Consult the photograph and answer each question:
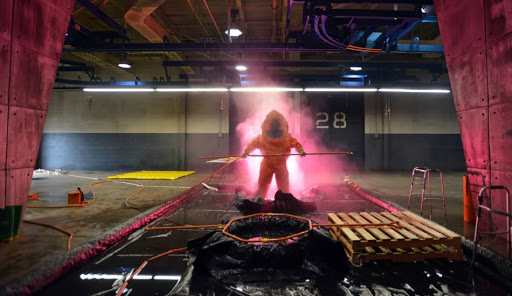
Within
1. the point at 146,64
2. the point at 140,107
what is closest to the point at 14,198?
the point at 140,107

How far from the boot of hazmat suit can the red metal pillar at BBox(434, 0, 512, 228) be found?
3.21 meters

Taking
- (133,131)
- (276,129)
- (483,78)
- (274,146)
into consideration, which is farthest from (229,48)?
(133,131)

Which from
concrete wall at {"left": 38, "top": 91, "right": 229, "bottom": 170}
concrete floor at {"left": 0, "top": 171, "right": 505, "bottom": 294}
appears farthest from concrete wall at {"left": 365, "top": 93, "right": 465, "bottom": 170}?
concrete wall at {"left": 38, "top": 91, "right": 229, "bottom": 170}

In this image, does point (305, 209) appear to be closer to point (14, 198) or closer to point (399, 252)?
point (399, 252)

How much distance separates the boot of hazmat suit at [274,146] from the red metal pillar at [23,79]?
397cm

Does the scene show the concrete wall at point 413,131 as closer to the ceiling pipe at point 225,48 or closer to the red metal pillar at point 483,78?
the ceiling pipe at point 225,48

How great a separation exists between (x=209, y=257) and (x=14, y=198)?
3.40m

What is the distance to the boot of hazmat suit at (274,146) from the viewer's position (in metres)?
5.97

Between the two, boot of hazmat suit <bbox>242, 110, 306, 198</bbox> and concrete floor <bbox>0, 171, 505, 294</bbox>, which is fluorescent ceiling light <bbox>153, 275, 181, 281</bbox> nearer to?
concrete floor <bbox>0, 171, 505, 294</bbox>

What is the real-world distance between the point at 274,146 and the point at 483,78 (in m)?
4.01

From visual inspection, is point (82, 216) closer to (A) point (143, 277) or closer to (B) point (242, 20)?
(A) point (143, 277)

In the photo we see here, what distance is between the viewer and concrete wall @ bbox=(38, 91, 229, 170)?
13.1m

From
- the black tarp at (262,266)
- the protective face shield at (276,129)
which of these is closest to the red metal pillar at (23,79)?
the black tarp at (262,266)

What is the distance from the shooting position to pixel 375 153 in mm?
12930
